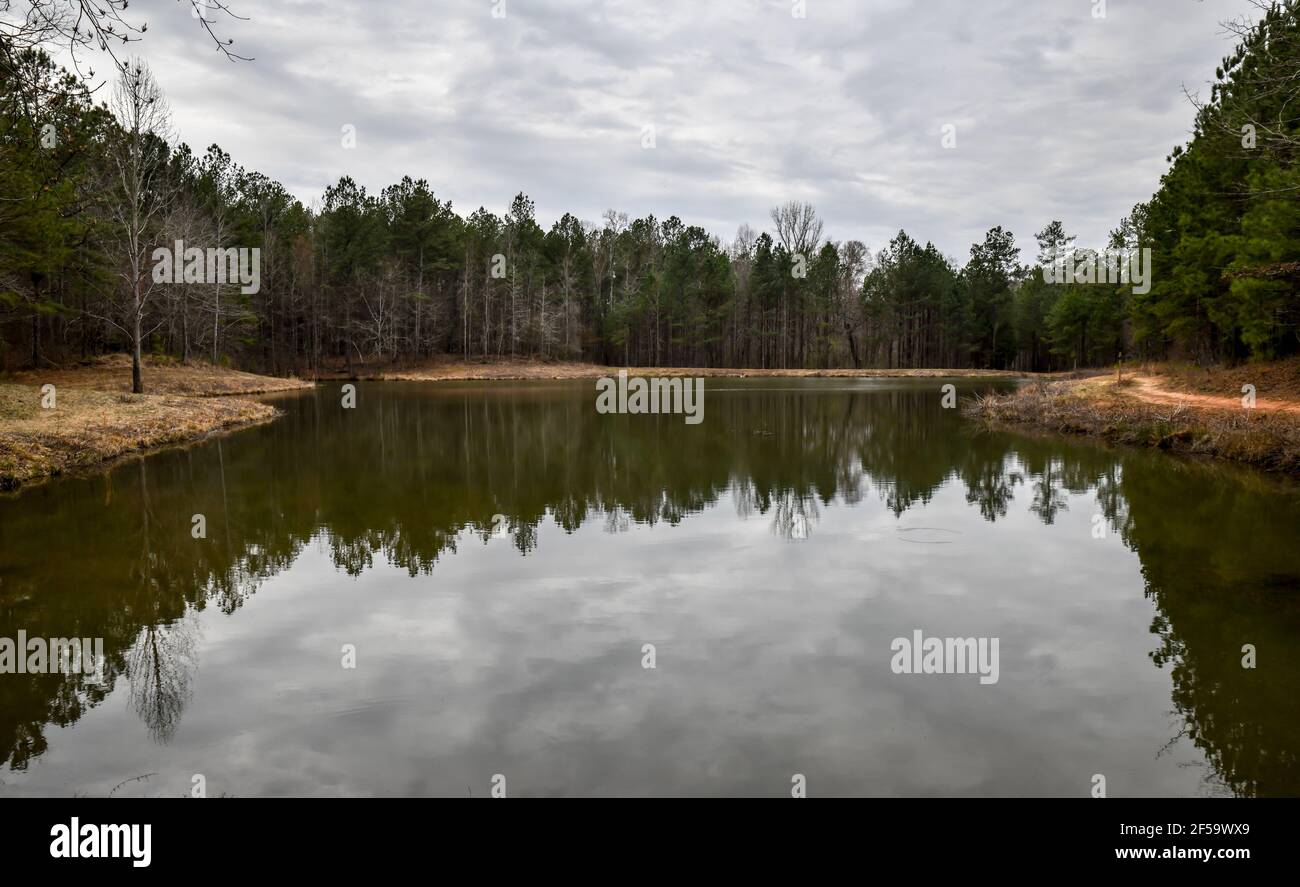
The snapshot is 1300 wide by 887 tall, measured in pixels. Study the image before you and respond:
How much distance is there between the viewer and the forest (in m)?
31.5

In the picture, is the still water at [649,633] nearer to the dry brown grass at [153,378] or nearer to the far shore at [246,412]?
the far shore at [246,412]

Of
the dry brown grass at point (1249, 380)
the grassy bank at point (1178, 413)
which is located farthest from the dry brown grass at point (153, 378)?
the dry brown grass at point (1249, 380)

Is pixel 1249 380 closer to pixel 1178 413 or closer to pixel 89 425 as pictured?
pixel 1178 413

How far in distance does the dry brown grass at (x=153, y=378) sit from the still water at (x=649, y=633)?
73.8 ft

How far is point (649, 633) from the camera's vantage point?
7.45m

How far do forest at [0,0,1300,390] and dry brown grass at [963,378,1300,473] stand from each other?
14.4 feet

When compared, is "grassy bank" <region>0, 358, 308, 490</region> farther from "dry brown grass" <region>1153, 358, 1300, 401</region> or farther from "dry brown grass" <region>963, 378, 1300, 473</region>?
"dry brown grass" <region>1153, 358, 1300, 401</region>

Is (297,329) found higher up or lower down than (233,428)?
higher up

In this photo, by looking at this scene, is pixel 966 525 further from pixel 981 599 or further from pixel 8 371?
pixel 8 371

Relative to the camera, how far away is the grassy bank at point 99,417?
16.7 meters

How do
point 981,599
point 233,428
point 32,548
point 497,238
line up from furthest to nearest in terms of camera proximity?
point 497,238, point 233,428, point 32,548, point 981,599

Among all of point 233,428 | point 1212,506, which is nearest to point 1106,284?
A: point 1212,506

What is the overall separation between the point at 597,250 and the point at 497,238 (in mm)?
17890
